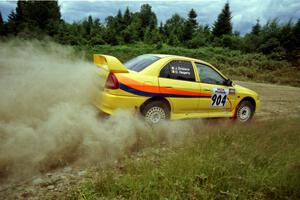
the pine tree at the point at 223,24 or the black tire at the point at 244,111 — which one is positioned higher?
the pine tree at the point at 223,24

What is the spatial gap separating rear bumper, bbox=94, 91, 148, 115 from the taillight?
0.15m

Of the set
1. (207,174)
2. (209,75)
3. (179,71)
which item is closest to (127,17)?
(209,75)

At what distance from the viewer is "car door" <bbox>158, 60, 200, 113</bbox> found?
5892 mm

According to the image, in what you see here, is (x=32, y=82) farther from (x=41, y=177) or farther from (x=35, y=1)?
(x=35, y=1)

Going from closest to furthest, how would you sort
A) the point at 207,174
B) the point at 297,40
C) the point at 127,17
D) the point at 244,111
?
1. the point at 207,174
2. the point at 244,111
3. the point at 297,40
4. the point at 127,17

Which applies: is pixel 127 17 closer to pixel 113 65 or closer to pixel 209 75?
pixel 209 75

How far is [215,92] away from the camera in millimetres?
6613

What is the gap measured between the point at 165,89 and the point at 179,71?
63 centimetres

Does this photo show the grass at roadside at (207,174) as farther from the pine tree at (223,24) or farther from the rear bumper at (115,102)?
the pine tree at (223,24)

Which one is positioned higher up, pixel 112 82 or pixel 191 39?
pixel 191 39

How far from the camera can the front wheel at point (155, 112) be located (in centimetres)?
579

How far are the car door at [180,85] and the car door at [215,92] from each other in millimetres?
236

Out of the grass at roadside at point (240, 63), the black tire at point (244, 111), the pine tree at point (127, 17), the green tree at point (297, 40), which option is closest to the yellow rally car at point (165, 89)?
the black tire at point (244, 111)

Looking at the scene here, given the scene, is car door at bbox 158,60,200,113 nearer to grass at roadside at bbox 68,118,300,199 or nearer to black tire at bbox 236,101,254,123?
grass at roadside at bbox 68,118,300,199
